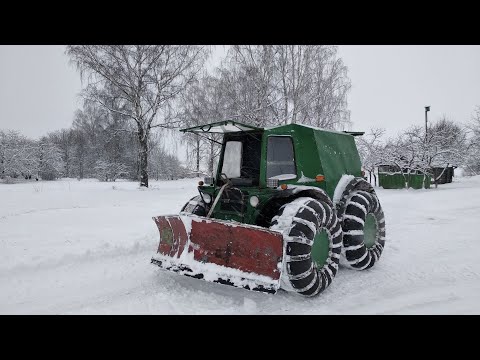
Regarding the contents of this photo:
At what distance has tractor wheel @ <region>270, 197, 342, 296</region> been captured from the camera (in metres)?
A: 3.79

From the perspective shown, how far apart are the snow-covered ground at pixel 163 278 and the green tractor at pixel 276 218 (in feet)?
0.95

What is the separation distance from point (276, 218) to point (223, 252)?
2.54ft

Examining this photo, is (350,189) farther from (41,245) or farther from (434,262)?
(41,245)

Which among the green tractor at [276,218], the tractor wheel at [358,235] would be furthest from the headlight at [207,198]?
the tractor wheel at [358,235]

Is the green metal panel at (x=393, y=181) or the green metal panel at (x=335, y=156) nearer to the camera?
the green metal panel at (x=335, y=156)

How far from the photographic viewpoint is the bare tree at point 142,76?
56.2ft

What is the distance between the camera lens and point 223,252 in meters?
4.11

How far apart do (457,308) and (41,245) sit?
265 inches

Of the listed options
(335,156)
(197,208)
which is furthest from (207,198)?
(335,156)

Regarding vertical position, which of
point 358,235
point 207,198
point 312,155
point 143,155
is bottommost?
point 358,235

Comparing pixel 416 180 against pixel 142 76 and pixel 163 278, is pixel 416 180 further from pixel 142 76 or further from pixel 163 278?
pixel 163 278

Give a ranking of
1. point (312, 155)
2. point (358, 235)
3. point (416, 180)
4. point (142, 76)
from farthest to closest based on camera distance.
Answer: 1. point (416, 180)
2. point (142, 76)
3. point (312, 155)
4. point (358, 235)

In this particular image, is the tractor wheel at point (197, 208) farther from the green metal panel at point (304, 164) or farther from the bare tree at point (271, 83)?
the bare tree at point (271, 83)

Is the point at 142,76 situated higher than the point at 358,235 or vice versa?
the point at 142,76
